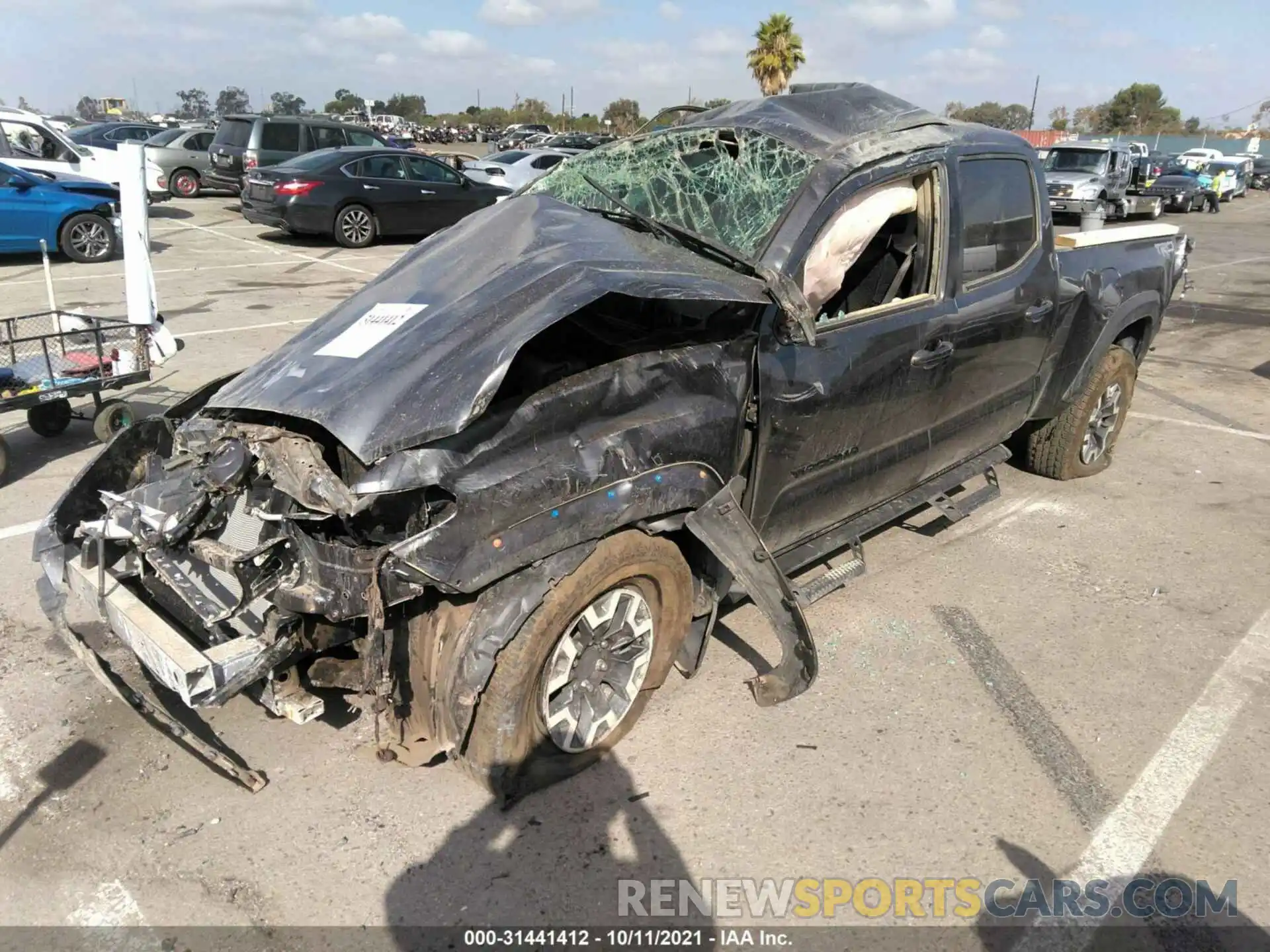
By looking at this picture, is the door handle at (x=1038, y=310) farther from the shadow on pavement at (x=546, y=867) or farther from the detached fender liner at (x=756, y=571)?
the shadow on pavement at (x=546, y=867)

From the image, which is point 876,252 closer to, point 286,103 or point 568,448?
point 568,448

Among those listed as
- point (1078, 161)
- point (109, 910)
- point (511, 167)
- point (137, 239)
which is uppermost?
point (1078, 161)

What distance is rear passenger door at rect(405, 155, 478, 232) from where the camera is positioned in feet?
49.7

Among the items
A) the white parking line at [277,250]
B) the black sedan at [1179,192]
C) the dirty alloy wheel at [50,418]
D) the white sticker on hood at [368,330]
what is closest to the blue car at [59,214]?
the white parking line at [277,250]

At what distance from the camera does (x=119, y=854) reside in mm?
2766

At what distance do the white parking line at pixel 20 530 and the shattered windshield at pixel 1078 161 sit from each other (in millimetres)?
23618

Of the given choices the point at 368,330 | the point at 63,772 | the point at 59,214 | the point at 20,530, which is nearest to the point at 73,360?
the point at 20,530

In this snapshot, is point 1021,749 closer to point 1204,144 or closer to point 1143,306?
point 1143,306

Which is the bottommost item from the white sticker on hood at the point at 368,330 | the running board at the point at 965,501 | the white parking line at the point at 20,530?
the white parking line at the point at 20,530

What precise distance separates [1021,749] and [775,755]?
0.92 m

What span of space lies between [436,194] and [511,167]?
3847mm

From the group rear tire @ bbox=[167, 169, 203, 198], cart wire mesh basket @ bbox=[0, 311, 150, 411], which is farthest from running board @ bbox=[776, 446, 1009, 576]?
rear tire @ bbox=[167, 169, 203, 198]

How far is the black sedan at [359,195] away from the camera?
14133mm

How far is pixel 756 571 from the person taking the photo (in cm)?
306
